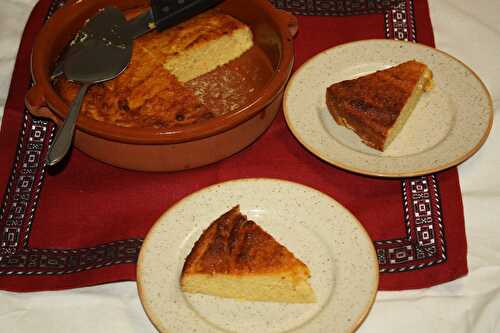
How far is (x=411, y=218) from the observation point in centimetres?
166

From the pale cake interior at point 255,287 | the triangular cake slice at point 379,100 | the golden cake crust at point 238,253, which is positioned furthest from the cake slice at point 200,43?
the pale cake interior at point 255,287

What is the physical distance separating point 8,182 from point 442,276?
50.8 inches

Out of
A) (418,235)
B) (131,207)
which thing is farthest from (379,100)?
(131,207)

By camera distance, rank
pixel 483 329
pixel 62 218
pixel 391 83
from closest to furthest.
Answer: pixel 483 329, pixel 62 218, pixel 391 83

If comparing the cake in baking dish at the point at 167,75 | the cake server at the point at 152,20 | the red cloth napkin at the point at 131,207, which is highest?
the cake server at the point at 152,20

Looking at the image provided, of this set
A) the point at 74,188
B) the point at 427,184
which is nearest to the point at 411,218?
the point at 427,184

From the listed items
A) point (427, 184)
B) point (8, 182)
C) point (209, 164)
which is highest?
point (427, 184)

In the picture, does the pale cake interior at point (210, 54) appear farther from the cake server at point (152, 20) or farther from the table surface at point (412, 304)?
the table surface at point (412, 304)

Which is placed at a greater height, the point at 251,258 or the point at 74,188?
the point at 251,258

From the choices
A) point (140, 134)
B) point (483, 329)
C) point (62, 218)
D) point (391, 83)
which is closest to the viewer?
point (483, 329)

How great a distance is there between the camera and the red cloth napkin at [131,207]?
5.15 ft

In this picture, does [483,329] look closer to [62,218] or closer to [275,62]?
[275,62]

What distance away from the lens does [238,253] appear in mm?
1486

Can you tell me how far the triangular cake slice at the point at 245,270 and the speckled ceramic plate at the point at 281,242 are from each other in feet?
0.08
